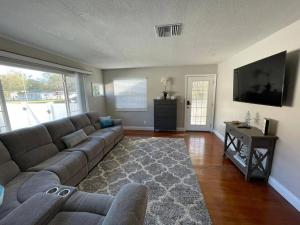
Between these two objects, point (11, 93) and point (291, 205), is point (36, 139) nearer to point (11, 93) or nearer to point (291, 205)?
point (11, 93)

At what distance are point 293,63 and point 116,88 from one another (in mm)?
4784

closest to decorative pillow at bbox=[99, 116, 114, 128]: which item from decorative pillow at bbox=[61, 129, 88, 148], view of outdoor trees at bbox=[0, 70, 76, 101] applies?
decorative pillow at bbox=[61, 129, 88, 148]

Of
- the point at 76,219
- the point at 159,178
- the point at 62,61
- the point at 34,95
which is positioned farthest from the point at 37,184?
the point at 62,61

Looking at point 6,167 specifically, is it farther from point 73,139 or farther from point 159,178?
point 159,178

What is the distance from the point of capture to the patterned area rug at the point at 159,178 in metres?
1.63

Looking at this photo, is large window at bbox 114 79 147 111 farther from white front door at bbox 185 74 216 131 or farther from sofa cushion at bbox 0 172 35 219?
sofa cushion at bbox 0 172 35 219

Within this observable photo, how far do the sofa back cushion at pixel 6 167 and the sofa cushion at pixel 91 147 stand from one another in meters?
0.78

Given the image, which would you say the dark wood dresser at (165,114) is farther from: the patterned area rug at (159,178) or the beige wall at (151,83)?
the patterned area rug at (159,178)

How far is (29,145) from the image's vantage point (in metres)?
2.05

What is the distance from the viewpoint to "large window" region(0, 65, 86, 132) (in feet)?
7.69

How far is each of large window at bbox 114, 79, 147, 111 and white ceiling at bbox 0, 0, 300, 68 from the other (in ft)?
8.52

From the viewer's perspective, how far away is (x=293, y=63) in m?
1.80

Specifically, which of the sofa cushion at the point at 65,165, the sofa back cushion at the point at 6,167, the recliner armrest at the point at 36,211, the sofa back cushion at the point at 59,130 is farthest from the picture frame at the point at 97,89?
the recliner armrest at the point at 36,211

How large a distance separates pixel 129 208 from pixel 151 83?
4.47 meters
